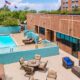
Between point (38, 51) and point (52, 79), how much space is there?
25.5 feet

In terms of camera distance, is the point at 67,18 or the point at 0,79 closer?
the point at 0,79

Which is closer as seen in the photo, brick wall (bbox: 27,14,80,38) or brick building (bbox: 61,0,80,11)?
brick wall (bbox: 27,14,80,38)

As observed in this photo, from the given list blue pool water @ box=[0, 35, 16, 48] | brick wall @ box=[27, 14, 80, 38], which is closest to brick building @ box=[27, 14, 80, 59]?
brick wall @ box=[27, 14, 80, 38]

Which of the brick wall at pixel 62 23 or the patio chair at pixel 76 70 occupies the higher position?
the brick wall at pixel 62 23

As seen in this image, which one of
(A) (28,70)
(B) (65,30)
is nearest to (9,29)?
(B) (65,30)

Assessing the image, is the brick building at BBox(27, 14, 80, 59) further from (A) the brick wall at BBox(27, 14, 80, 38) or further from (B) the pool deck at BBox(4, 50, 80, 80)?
(B) the pool deck at BBox(4, 50, 80, 80)

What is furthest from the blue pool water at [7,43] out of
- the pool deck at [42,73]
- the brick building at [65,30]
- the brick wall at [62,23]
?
the pool deck at [42,73]

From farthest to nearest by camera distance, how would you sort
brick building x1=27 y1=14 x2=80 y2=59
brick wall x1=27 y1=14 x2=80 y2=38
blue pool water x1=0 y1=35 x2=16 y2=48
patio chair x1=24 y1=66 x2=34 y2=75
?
blue pool water x1=0 y1=35 x2=16 y2=48 < brick building x1=27 y1=14 x2=80 y2=59 < brick wall x1=27 y1=14 x2=80 y2=38 < patio chair x1=24 y1=66 x2=34 y2=75

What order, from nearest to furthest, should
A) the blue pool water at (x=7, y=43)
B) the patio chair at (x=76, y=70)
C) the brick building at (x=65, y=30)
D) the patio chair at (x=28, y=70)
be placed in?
the patio chair at (x=76, y=70) < the patio chair at (x=28, y=70) < the brick building at (x=65, y=30) < the blue pool water at (x=7, y=43)

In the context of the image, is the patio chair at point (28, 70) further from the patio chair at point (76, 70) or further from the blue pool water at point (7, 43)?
the blue pool water at point (7, 43)

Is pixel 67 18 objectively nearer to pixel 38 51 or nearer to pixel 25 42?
pixel 38 51

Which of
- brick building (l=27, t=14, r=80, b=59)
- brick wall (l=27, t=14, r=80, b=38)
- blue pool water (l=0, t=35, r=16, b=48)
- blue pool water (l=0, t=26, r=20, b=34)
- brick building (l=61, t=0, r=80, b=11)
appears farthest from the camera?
brick building (l=61, t=0, r=80, b=11)

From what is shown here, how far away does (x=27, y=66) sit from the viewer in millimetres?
17297

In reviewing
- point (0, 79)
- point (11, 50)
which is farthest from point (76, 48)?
point (0, 79)
